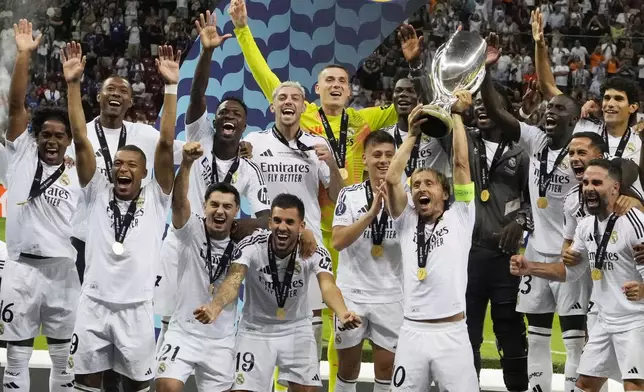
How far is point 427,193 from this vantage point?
6488mm

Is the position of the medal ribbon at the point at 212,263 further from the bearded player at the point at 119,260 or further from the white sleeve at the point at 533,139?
the white sleeve at the point at 533,139

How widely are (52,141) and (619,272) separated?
367 cm

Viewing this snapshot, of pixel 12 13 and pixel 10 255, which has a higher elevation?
pixel 12 13

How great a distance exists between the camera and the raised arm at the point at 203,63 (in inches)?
280

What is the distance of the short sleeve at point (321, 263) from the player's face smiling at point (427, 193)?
637mm

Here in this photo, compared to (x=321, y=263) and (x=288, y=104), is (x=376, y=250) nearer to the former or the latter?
(x=321, y=263)

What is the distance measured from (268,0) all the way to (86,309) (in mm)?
3855

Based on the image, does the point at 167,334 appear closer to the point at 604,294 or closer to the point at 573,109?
the point at 604,294

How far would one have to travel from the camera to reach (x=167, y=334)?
21.9ft

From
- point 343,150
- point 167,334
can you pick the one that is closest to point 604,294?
point 343,150

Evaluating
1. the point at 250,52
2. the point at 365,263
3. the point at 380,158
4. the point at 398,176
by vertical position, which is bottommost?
the point at 365,263

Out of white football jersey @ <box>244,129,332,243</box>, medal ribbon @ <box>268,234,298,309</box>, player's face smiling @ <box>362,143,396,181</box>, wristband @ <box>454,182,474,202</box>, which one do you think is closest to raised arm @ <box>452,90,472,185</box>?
wristband @ <box>454,182,474,202</box>

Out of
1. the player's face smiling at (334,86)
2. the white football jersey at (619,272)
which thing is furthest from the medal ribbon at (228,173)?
the white football jersey at (619,272)

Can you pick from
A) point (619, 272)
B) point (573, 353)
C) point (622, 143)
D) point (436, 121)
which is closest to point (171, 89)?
point (436, 121)
